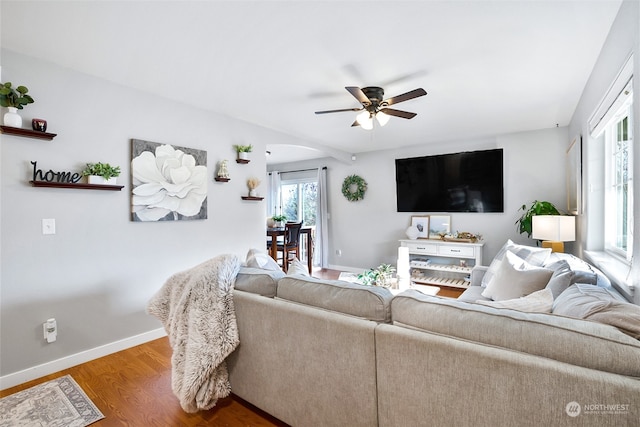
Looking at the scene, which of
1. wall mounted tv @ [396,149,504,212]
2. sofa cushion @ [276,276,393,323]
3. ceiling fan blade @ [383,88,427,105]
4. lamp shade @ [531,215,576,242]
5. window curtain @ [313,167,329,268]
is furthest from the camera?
window curtain @ [313,167,329,268]

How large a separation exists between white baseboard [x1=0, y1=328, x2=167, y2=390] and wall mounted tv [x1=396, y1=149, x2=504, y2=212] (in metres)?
4.30

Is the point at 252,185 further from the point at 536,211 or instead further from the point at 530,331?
the point at 536,211

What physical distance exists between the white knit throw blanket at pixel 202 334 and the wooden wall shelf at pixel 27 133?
1.58m

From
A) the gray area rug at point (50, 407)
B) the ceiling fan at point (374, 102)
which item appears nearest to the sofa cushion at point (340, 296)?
the gray area rug at point (50, 407)

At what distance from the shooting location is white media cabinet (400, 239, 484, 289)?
15.3ft

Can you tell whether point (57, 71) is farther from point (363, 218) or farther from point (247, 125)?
point (363, 218)

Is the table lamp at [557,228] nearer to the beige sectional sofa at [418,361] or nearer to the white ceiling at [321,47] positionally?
the white ceiling at [321,47]

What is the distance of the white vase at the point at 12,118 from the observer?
6.92 feet

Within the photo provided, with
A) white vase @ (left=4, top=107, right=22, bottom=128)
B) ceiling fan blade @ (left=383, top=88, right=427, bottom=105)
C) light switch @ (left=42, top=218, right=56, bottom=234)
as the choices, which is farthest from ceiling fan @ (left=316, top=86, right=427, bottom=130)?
light switch @ (left=42, top=218, right=56, bottom=234)

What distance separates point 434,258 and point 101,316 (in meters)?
4.64

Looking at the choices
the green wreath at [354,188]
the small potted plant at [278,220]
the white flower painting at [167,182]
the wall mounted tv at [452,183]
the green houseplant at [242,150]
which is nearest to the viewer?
the white flower painting at [167,182]

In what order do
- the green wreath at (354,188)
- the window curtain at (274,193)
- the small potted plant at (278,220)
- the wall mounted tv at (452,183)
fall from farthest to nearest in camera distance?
the window curtain at (274,193) → the green wreath at (354,188) → the small potted plant at (278,220) → the wall mounted tv at (452,183)

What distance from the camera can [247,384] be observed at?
177cm

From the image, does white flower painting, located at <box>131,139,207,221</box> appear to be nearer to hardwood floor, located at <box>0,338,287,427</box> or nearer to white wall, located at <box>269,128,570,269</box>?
hardwood floor, located at <box>0,338,287,427</box>
